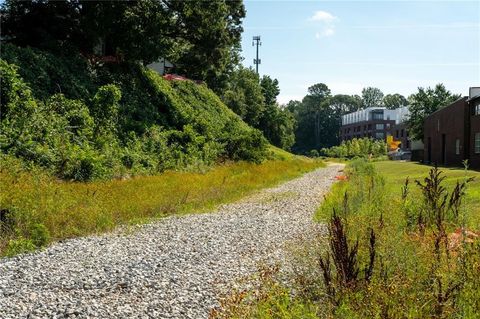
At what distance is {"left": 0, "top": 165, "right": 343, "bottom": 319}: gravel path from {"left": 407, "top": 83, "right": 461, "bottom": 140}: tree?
5152cm

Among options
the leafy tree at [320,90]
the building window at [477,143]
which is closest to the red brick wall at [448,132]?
the building window at [477,143]

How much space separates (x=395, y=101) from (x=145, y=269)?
16193 cm

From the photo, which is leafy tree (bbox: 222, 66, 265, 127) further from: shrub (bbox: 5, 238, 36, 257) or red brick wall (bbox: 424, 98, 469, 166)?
shrub (bbox: 5, 238, 36, 257)

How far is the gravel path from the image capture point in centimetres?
538

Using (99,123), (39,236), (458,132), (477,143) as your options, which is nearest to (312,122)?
(458,132)

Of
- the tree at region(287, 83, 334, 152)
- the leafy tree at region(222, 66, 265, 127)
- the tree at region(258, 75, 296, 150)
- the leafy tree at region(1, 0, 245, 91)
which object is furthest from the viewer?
the tree at region(287, 83, 334, 152)

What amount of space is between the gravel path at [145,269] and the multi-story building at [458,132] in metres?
25.5

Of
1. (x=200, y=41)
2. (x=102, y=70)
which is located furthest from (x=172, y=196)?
(x=200, y=41)

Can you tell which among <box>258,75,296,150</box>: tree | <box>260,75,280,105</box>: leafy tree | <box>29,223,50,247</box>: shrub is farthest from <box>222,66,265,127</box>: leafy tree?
<box>29,223,50,247</box>: shrub

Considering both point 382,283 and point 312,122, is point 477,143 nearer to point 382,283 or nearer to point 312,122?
point 382,283

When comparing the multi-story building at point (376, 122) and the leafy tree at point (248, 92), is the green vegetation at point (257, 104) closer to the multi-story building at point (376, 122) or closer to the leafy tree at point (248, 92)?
the leafy tree at point (248, 92)

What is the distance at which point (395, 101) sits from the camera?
158 m

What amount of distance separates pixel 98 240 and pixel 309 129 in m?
129

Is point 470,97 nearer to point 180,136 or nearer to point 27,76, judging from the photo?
point 180,136
